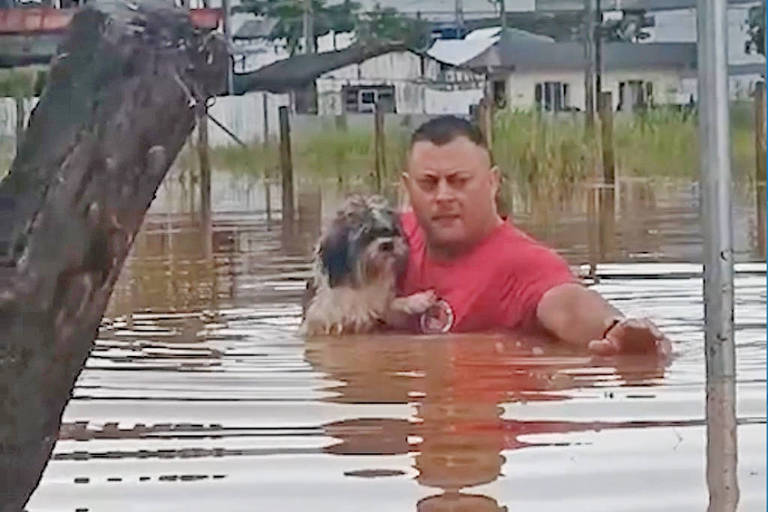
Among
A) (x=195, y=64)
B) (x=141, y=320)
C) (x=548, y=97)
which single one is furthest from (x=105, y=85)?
(x=548, y=97)

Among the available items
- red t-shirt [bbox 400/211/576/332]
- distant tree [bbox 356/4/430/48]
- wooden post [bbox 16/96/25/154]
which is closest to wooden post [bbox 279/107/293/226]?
distant tree [bbox 356/4/430/48]

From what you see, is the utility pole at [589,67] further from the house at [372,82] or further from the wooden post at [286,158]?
the wooden post at [286,158]

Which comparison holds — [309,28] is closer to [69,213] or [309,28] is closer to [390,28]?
[390,28]

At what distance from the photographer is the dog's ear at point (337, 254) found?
538cm

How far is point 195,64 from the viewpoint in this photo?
13.1ft

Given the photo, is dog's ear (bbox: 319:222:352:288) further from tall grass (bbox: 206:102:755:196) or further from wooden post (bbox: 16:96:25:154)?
wooden post (bbox: 16:96:25:154)

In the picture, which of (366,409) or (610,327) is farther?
(610,327)

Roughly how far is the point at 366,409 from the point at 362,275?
1052 millimetres

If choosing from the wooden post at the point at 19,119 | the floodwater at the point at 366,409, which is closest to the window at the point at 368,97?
the floodwater at the point at 366,409

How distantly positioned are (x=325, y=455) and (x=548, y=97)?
265 centimetres

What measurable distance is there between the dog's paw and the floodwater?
9cm

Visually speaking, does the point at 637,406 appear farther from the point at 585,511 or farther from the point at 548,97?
the point at 548,97

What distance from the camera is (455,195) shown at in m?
5.36

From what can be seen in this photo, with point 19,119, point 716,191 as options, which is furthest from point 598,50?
point 19,119
